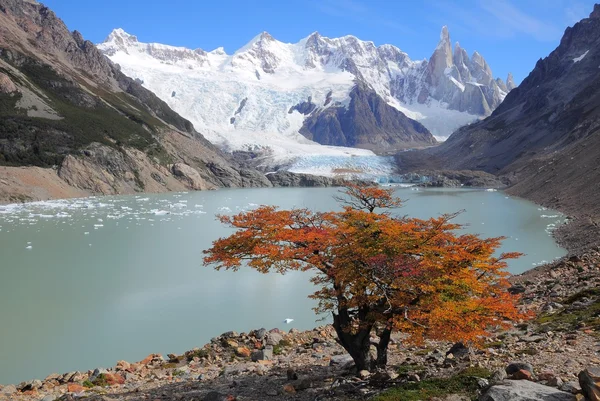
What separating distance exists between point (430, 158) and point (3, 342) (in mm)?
151658

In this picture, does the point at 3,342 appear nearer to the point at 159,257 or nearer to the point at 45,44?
the point at 159,257

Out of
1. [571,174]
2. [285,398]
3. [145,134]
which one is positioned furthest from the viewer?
[145,134]

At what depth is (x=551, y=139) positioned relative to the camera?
97812 millimetres

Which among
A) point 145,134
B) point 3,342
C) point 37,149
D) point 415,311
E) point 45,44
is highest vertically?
point 45,44

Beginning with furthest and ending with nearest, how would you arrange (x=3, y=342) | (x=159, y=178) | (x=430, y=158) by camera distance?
(x=430, y=158)
(x=159, y=178)
(x=3, y=342)

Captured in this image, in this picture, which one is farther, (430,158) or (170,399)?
(430,158)

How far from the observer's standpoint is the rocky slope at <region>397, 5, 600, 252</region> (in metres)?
46.7

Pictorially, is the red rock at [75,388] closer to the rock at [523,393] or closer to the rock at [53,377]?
the rock at [53,377]

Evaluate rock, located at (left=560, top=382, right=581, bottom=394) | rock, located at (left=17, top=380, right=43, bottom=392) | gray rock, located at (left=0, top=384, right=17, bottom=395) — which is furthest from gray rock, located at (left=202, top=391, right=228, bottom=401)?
rock, located at (left=560, top=382, right=581, bottom=394)

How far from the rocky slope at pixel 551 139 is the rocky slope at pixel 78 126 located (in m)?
58.5

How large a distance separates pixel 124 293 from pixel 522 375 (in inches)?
609

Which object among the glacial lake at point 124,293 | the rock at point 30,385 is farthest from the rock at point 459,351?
the rock at point 30,385

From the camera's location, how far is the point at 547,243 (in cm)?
2709

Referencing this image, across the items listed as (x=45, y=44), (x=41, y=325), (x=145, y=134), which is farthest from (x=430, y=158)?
(x=41, y=325)
